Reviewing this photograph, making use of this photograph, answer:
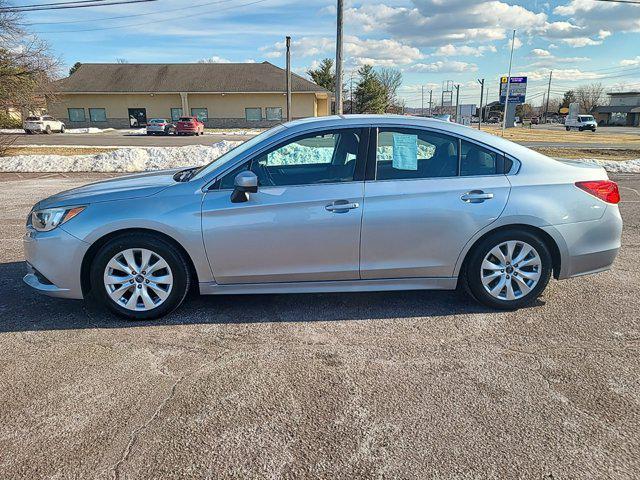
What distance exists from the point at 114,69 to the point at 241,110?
52.1 feet

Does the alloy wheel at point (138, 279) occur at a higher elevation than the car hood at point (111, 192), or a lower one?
lower

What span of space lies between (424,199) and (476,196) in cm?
46

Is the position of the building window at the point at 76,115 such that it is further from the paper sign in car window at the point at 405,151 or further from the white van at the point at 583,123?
the white van at the point at 583,123

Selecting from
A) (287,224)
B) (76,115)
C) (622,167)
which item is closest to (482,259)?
(287,224)

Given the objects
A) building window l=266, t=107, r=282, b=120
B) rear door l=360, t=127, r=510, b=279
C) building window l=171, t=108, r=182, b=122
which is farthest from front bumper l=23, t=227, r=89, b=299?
building window l=171, t=108, r=182, b=122

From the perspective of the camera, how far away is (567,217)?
4066mm

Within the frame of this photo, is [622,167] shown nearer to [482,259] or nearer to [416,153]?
[482,259]

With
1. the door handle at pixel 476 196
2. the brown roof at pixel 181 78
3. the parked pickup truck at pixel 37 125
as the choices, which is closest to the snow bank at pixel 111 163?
the door handle at pixel 476 196

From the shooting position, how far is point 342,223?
3.83 m

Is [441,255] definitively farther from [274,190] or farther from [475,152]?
[274,190]

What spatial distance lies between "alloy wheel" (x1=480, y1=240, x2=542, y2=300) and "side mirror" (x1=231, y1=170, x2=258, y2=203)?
2.11 m

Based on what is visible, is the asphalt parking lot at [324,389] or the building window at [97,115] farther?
the building window at [97,115]

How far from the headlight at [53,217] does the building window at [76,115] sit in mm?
53270

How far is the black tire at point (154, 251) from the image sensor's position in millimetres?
3797
